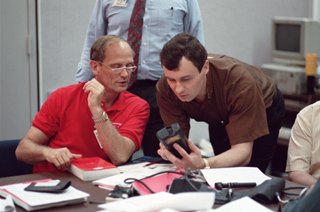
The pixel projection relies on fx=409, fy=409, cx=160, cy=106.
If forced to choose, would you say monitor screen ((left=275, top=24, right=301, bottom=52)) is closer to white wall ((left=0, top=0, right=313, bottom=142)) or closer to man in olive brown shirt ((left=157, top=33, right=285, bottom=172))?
white wall ((left=0, top=0, right=313, bottom=142))

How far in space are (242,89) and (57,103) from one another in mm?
948

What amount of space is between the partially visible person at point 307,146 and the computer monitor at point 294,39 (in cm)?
251

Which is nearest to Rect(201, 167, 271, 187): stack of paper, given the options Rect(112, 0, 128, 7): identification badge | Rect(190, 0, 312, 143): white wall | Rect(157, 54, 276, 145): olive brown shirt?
Rect(157, 54, 276, 145): olive brown shirt

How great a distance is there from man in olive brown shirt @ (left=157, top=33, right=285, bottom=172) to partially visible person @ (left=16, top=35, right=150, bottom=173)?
0.22m

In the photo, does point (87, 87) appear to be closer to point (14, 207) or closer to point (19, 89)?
point (14, 207)

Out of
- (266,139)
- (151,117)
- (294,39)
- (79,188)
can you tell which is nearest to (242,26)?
(294,39)

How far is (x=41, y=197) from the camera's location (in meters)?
1.33

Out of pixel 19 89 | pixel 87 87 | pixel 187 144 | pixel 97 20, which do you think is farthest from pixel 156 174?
pixel 19 89

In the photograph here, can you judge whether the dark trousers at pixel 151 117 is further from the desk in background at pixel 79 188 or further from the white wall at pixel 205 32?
the white wall at pixel 205 32

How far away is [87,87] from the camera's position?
6.83 ft

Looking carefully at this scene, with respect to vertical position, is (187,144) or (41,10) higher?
(41,10)

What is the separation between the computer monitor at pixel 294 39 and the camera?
4.19 metres

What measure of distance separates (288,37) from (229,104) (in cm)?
276

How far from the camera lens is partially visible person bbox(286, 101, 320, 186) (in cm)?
187
